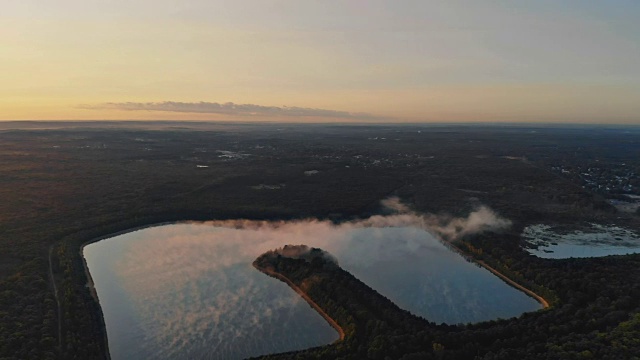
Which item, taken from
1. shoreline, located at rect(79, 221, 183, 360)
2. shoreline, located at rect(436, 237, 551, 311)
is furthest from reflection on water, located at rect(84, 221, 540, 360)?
shoreline, located at rect(436, 237, 551, 311)

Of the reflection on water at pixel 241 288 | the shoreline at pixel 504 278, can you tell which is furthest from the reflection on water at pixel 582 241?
the reflection on water at pixel 241 288

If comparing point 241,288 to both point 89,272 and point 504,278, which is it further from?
→ point 504,278

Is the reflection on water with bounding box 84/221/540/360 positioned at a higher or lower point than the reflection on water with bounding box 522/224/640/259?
lower

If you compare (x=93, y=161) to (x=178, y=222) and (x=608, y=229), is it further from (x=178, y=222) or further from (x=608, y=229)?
(x=608, y=229)

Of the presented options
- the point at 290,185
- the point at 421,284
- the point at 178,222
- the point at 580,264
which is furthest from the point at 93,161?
the point at 580,264

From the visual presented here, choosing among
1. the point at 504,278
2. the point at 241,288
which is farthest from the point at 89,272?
the point at 504,278

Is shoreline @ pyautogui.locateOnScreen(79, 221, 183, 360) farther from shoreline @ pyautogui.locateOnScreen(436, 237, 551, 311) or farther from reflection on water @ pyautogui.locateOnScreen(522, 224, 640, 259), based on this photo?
reflection on water @ pyautogui.locateOnScreen(522, 224, 640, 259)
